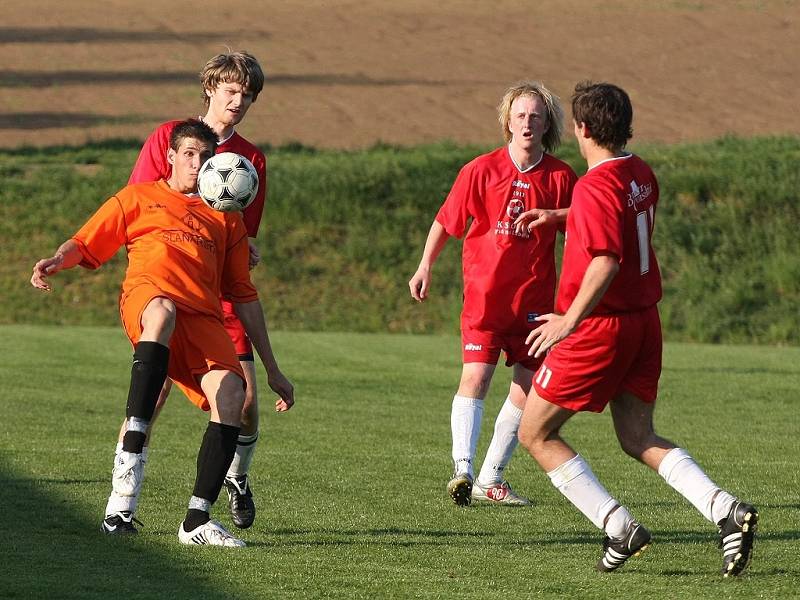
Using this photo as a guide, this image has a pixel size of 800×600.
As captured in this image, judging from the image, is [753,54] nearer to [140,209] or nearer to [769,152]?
[769,152]

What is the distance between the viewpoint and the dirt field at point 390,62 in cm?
3238

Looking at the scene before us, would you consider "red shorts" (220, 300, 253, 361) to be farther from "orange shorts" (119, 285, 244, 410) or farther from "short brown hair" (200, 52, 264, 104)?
"short brown hair" (200, 52, 264, 104)

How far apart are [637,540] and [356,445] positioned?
4.20 metres

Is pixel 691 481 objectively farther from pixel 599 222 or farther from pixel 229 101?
pixel 229 101

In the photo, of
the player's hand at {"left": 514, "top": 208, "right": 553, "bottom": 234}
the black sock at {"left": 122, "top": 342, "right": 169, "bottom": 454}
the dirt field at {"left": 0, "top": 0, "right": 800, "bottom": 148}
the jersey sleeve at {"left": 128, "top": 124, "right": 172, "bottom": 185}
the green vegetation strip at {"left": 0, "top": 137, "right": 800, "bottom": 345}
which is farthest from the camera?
the dirt field at {"left": 0, "top": 0, "right": 800, "bottom": 148}

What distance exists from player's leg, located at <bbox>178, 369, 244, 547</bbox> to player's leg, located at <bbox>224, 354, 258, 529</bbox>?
0.52 meters

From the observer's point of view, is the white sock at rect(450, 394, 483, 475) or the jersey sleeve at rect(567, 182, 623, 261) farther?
the white sock at rect(450, 394, 483, 475)

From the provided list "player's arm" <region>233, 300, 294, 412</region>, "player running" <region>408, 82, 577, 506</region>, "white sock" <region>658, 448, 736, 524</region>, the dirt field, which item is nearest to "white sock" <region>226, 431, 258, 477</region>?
"player's arm" <region>233, 300, 294, 412</region>

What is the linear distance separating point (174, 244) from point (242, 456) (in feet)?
3.74

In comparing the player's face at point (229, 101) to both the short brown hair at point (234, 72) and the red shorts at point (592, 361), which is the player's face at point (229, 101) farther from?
the red shorts at point (592, 361)

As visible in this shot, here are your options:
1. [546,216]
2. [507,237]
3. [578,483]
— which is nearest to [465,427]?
[507,237]

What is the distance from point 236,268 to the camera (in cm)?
609

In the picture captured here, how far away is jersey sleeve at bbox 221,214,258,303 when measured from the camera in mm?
6070

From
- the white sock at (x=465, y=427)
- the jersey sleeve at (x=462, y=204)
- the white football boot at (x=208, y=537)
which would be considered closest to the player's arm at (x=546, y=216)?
the jersey sleeve at (x=462, y=204)
